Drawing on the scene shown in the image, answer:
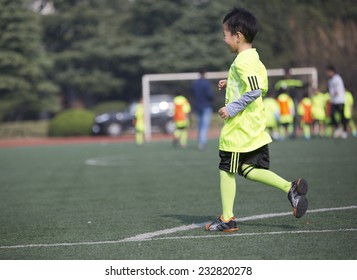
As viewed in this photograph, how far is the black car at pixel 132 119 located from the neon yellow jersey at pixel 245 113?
100 feet

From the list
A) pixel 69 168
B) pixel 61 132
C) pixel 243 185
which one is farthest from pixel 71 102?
pixel 243 185

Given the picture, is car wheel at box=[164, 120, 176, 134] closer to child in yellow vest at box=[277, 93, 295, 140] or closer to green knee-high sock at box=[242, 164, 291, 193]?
A: child in yellow vest at box=[277, 93, 295, 140]

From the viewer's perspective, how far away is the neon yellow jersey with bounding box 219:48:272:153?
654 cm

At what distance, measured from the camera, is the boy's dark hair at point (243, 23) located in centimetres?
661

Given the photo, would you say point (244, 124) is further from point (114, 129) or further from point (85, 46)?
point (85, 46)

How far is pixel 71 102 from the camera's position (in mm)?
55219

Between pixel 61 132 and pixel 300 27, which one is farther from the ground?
pixel 300 27

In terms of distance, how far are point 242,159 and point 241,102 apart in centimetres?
51

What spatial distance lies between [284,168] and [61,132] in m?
25.3

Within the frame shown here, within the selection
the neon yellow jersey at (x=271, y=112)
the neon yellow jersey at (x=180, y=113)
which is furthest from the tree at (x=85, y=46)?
the neon yellow jersey at (x=180, y=113)

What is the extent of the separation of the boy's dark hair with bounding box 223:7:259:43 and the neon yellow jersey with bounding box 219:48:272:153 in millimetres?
155

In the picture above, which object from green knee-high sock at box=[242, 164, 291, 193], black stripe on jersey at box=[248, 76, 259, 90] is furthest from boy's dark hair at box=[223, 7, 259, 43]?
green knee-high sock at box=[242, 164, 291, 193]

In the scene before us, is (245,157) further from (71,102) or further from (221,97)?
(71,102)

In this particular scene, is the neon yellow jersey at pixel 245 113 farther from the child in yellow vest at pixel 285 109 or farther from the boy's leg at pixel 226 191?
the child in yellow vest at pixel 285 109
